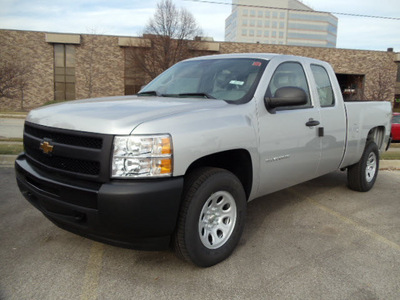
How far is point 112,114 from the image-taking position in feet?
9.01

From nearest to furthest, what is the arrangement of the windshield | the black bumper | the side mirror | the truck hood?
1. the black bumper
2. the truck hood
3. the side mirror
4. the windshield

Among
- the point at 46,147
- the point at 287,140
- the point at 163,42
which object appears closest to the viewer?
the point at 46,147

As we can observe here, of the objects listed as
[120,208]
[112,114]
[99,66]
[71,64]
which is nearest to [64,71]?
[71,64]

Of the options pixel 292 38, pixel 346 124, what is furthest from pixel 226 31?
pixel 346 124

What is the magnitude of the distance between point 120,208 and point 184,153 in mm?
603

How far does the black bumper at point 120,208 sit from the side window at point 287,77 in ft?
5.41

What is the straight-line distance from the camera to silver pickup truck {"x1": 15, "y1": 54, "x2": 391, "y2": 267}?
253 centimetres

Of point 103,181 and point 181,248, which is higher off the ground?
point 103,181

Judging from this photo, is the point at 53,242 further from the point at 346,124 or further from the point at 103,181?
the point at 346,124

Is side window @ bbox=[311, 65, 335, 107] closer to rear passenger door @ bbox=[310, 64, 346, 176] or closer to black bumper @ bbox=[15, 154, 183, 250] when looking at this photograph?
rear passenger door @ bbox=[310, 64, 346, 176]

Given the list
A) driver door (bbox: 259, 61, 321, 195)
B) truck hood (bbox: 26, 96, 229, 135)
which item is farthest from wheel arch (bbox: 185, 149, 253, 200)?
truck hood (bbox: 26, 96, 229, 135)

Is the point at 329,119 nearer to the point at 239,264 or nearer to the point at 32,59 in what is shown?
the point at 239,264

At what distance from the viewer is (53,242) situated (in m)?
3.52

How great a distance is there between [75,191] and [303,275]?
6.43ft
